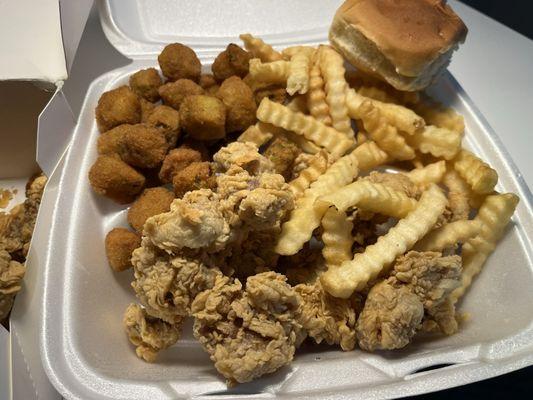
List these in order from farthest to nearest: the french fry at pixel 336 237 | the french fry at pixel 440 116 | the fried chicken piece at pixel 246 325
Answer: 1. the french fry at pixel 440 116
2. the french fry at pixel 336 237
3. the fried chicken piece at pixel 246 325

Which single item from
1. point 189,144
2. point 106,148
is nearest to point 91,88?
point 106,148

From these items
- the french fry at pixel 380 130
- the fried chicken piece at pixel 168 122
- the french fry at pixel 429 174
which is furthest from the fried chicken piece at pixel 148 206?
the french fry at pixel 429 174

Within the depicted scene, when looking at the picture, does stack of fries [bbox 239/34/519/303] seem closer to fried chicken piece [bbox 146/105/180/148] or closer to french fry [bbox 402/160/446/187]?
french fry [bbox 402/160/446/187]

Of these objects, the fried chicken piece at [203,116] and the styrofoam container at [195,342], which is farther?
the fried chicken piece at [203,116]

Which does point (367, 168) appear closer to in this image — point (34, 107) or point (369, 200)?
point (369, 200)

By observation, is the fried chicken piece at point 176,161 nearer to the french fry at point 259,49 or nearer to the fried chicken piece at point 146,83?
the fried chicken piece at point 146,83

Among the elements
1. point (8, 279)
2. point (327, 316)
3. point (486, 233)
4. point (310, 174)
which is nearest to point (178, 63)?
point (310, 174)
